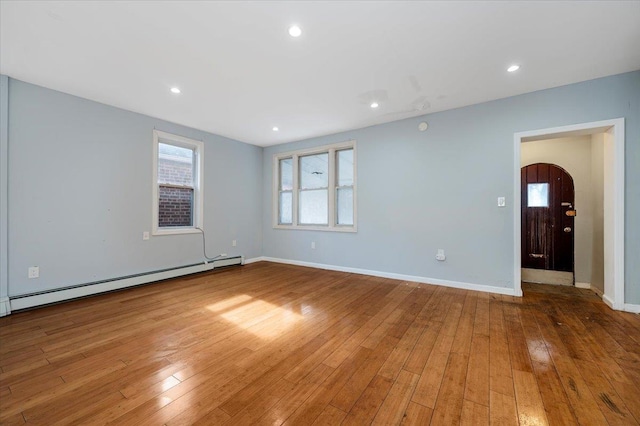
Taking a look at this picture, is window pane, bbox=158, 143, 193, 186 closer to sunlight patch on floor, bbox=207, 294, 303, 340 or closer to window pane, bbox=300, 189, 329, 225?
window pane, bbox=300, 189, 329, 225

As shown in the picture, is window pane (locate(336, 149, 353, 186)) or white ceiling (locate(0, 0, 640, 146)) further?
window pane (locate(336, 149, 353, 186))

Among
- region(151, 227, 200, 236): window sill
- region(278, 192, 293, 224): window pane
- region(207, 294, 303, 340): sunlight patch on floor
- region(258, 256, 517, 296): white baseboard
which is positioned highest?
region(278, 192, 293, 224): window pane

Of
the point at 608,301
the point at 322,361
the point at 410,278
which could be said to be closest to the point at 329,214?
the point at 410,278

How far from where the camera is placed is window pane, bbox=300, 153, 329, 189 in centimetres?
512

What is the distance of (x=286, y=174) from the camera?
18.9ft

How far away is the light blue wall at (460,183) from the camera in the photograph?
9.30 feet

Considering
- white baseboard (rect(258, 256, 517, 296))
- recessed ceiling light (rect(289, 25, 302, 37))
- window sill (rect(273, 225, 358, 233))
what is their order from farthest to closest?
window sill (rect(273, 225, 358, 233)), white baseboard (rect(258, 256, 517, 296)), recessed ceiling light (rect(289, 25, 302, 37))

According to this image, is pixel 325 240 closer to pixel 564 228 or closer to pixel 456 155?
pixel 456 155

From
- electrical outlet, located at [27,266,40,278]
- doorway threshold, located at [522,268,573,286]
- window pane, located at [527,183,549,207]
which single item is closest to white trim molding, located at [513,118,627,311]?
doorway threshold, located at [522,268,573,286]

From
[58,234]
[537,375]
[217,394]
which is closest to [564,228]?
[537,375]

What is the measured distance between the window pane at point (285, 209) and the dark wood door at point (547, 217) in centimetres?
435

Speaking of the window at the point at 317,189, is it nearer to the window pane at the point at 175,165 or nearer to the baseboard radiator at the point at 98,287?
the window pane at the point at 175,165

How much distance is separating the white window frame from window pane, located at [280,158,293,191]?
172cm

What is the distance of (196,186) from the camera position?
15.4 feet
